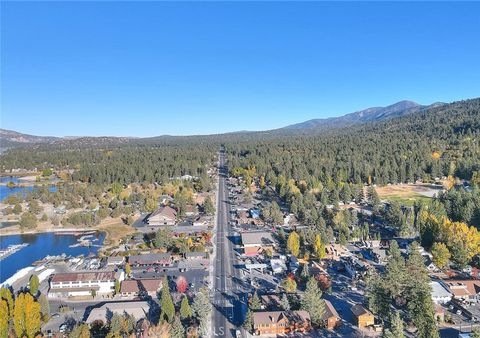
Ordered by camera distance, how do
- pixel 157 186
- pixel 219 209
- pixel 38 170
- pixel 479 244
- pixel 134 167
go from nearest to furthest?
pixel 479 244
pixel 219 209
pixel 157 186
pixel 134 167
pixel 38 170

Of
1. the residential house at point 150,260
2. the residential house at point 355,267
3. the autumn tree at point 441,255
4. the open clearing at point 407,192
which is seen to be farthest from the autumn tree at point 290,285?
the open clearing at point 407,192

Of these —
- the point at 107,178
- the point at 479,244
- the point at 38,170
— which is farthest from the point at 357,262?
the point at 38,170

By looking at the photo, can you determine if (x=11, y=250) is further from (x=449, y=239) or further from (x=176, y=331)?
(x=449, y=239)

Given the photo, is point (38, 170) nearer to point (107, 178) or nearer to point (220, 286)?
point (107, 178)

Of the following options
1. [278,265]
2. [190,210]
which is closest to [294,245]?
[278,265]

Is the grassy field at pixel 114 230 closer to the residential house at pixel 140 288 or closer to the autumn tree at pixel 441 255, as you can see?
the residential house at pixel 140 288

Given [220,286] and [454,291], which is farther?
[220,286]

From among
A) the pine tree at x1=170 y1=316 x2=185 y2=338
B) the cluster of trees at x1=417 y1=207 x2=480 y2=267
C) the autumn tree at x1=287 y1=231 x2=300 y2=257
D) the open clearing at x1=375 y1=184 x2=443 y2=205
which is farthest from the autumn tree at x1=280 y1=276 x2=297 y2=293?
the open clearing at x1=375 y1=184 x2=443 y2=205
